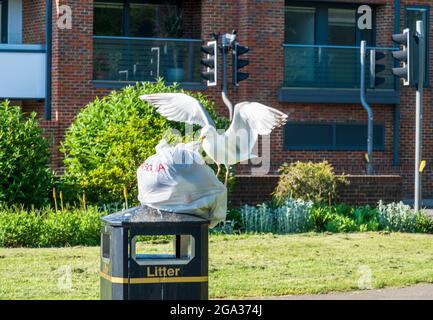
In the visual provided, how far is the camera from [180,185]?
10297 mm

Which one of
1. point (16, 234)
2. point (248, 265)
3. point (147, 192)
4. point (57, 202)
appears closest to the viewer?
point (147, 192)

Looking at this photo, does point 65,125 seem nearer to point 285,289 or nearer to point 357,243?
point 357,243

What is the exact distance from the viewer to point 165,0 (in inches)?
1250

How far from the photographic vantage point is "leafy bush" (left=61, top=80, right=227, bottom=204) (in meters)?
19.4

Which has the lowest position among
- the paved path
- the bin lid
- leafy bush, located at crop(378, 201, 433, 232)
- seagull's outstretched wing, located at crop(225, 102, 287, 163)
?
the paved path

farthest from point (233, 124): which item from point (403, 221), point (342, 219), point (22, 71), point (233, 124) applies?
point (22, 71)

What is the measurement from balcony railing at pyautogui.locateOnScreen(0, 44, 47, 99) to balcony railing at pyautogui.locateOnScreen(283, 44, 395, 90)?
258 inches

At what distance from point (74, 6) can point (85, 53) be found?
1187 millimetres

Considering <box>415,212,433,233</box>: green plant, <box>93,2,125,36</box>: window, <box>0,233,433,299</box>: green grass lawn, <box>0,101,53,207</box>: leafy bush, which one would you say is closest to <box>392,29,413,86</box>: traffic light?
<box>415,212,433,233</box>: green plant

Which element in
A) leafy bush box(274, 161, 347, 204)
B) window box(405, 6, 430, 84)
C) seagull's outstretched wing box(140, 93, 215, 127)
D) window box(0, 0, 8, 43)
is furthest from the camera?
window box(405, 6, 430, 84)

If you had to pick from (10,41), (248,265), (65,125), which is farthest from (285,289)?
(10,41)

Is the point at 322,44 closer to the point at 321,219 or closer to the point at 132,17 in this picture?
the point at 132,17

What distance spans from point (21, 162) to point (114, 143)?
158 cm

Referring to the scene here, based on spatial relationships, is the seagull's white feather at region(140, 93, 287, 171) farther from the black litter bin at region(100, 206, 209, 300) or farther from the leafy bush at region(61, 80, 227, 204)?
the black litter bin at region(100, 206, 209, 300)
